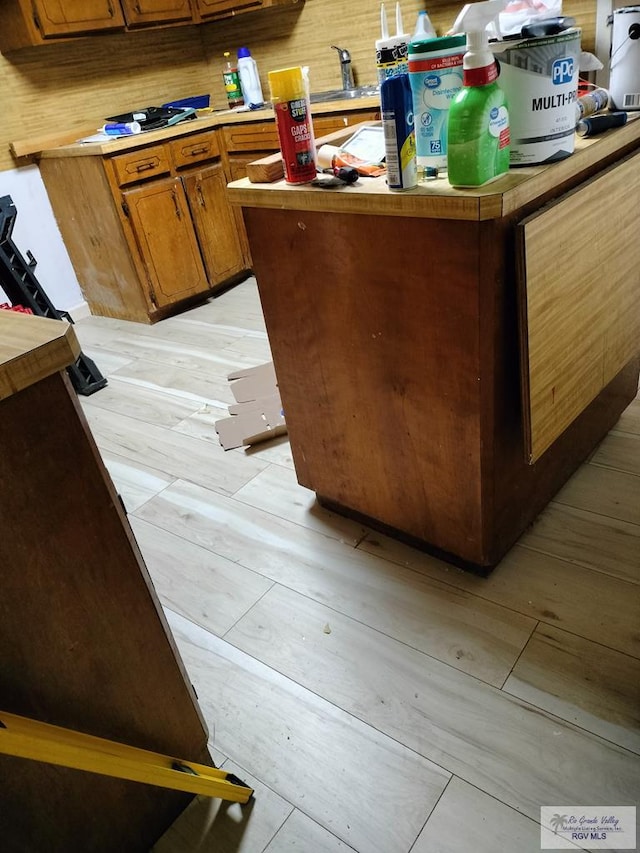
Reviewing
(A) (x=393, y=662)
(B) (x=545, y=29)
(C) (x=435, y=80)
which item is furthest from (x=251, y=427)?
(B) (x=545, y=29)

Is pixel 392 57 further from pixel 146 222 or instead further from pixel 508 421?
pixel 146 222

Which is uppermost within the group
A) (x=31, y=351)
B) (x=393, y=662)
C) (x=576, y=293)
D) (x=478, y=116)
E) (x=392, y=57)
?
(x=392, y=57)

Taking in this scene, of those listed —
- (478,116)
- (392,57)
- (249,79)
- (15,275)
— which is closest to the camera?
(478,116)

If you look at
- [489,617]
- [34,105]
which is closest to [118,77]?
[34,105]

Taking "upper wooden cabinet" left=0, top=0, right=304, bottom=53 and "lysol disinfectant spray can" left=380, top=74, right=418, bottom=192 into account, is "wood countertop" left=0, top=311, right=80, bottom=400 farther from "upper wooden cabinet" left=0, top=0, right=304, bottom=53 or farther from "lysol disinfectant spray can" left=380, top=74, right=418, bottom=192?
"upper wooden cabinet" left=0, top=0, right=304, bottom=53

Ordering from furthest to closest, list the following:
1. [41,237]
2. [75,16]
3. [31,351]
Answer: [41,237]
[75,16]
[31,351]

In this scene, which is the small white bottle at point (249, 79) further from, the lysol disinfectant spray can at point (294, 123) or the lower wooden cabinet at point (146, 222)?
the lysol disinfectant spray can at point (294, 123)

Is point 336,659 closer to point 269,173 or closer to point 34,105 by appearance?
point 269,173

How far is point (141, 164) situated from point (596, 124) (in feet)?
8.28

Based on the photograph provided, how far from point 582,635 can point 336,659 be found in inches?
21.4

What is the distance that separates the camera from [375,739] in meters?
1.22

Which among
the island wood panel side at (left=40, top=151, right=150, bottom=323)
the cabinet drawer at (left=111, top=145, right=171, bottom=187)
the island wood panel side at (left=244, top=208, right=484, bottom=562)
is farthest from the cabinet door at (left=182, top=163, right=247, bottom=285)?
the island wood panel side at (left=244, top=208, right=484, bottom=562)

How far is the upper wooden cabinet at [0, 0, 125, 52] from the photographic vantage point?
3.03m

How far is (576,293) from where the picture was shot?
1.35m
